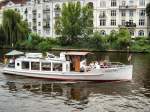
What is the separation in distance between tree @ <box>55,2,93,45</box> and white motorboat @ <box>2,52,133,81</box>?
206 feet

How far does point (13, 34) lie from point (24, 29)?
3587 millimetres

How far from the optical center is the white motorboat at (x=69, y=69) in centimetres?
5481

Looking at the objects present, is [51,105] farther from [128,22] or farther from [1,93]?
[128,22]

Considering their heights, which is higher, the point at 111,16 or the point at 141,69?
the point at 111,16

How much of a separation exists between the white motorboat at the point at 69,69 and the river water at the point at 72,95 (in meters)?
1.29

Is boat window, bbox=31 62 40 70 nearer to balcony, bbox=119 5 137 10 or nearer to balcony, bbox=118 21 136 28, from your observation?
balcony, bbox=118 21 136 28

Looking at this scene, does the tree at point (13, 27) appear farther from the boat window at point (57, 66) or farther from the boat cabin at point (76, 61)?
the boat cabin at point (76, 61)

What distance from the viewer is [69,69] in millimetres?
56281

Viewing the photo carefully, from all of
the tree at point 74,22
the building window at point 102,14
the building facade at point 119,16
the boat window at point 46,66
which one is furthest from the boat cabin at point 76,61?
the building window at point 102,14

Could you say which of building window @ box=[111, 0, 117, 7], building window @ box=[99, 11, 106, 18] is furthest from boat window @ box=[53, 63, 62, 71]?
building window @ box=[111, 0, 117, 7]

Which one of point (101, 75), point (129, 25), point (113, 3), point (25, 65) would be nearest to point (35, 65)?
point (25, 65)

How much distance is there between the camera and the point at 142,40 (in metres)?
118

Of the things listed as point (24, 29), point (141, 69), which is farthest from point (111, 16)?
point (141, 69)

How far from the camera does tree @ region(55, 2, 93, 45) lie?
122438mm
